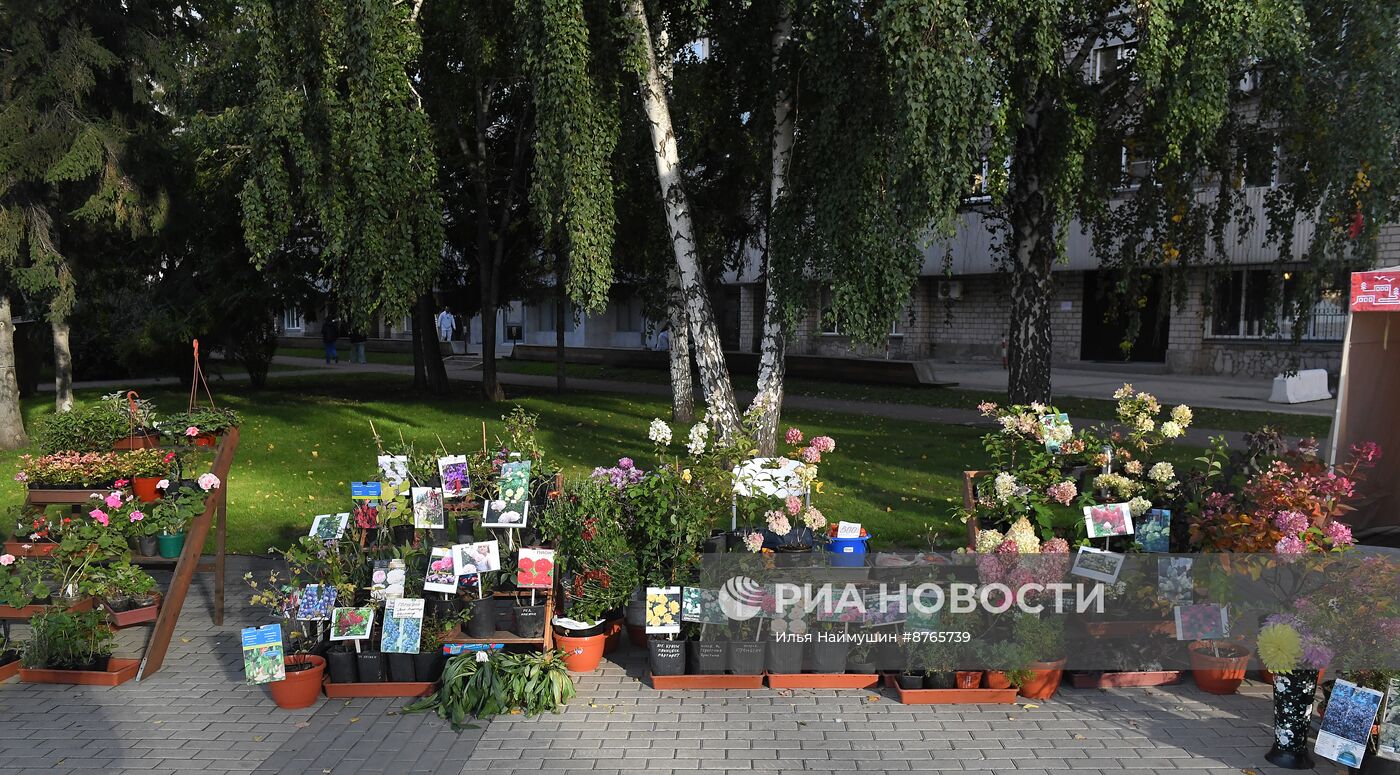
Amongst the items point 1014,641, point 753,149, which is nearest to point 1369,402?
point 1014,641

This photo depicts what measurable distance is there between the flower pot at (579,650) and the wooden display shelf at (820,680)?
105cm

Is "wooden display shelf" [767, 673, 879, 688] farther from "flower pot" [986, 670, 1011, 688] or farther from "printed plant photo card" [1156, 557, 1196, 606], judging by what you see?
"printed plant photo card" [1156, 557, 1196, 606]

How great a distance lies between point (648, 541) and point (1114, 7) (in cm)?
934

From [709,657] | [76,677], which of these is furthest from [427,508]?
[76,677]

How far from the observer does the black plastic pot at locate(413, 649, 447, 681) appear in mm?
5438

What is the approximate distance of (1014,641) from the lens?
5.31 m

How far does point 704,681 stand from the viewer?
552cm

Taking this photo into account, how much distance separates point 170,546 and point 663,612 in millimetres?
3338

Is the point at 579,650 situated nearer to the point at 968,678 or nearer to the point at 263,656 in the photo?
the point at 263,656

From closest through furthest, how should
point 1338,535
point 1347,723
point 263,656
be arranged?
point 1347,723, point 1338,535, point 263,656

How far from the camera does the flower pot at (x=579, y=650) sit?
18.8 feet

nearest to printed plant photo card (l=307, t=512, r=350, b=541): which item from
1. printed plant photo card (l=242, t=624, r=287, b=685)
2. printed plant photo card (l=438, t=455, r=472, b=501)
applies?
printed plant photo card (l=438, t=455, r=472, b=501)

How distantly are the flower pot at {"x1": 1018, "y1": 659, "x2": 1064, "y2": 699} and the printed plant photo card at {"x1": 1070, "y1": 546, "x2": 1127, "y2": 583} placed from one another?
54cm

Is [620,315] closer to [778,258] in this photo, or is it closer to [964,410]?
[964,410]
